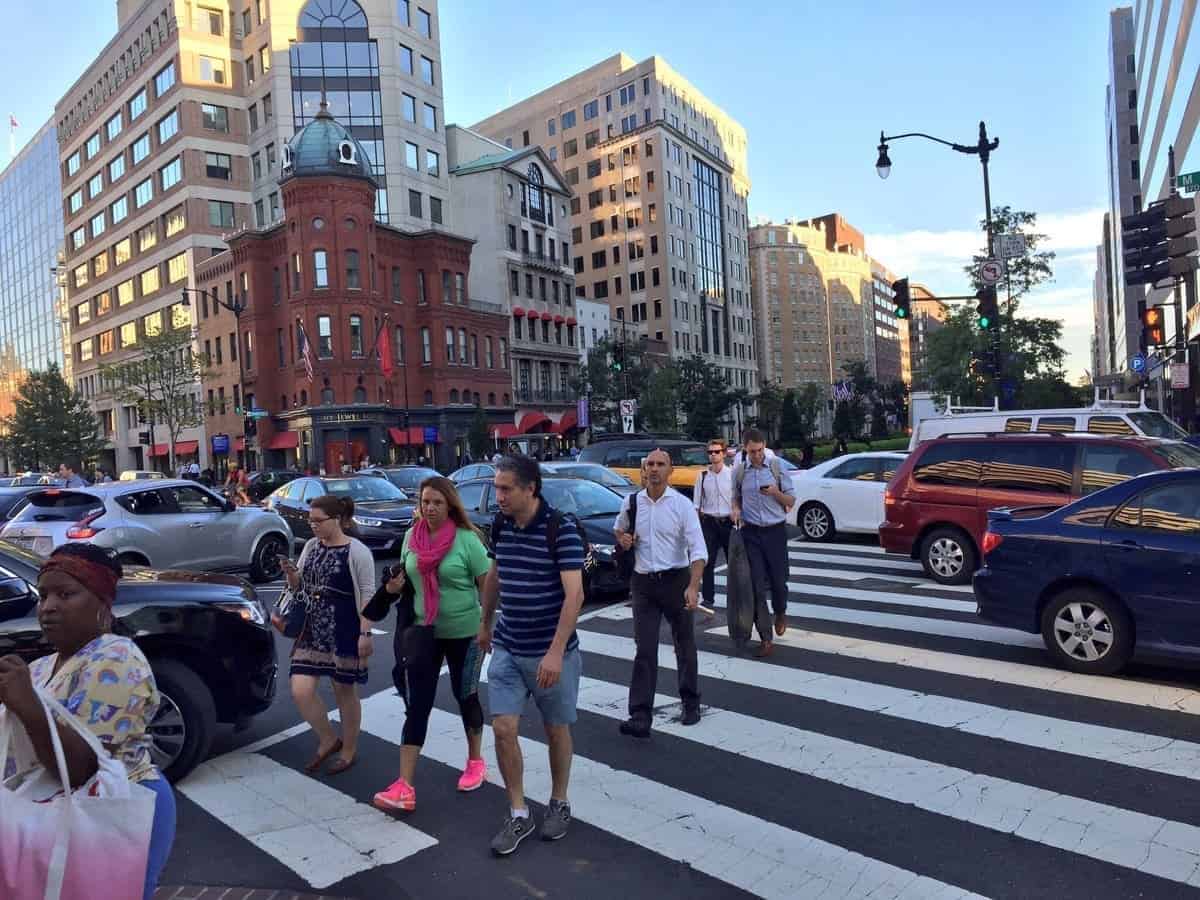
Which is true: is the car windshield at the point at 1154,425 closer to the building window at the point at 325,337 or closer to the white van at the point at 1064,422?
the white van at the point at 1064,422

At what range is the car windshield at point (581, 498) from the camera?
1157cm

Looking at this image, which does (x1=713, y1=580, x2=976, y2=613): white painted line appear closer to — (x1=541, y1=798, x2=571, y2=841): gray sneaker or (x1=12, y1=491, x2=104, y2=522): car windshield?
(x1=541, y1=798, x2=571, y2=841): gray sneaker

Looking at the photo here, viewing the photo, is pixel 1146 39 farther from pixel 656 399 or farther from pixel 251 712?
pixel 251 712

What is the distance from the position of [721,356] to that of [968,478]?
8538 centimetres

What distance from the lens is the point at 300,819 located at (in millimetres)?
4699

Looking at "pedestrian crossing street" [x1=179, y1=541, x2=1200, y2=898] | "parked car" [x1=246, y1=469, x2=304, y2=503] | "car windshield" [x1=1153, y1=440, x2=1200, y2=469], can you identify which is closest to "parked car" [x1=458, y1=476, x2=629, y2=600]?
"pedestrian crossing street" [x1=179, y1=541, x2=1200, y2=898]

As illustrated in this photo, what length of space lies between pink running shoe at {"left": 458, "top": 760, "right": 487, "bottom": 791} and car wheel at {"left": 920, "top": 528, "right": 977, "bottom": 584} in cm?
767

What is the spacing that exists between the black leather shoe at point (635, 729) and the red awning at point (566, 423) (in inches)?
2281

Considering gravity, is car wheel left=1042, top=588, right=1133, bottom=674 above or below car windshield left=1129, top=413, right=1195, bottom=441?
below

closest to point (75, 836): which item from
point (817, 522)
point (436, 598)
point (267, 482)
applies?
point (436, 598)

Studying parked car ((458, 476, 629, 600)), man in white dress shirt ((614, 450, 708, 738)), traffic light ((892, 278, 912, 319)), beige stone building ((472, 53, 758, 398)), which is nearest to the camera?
man in white dress shirt ((614, 450, 708, 738))

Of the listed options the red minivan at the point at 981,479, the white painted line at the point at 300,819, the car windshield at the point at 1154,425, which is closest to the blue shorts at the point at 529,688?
the white painted line at the point at 300,819

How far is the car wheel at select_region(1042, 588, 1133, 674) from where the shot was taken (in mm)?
6527

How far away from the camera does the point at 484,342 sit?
57.5m
